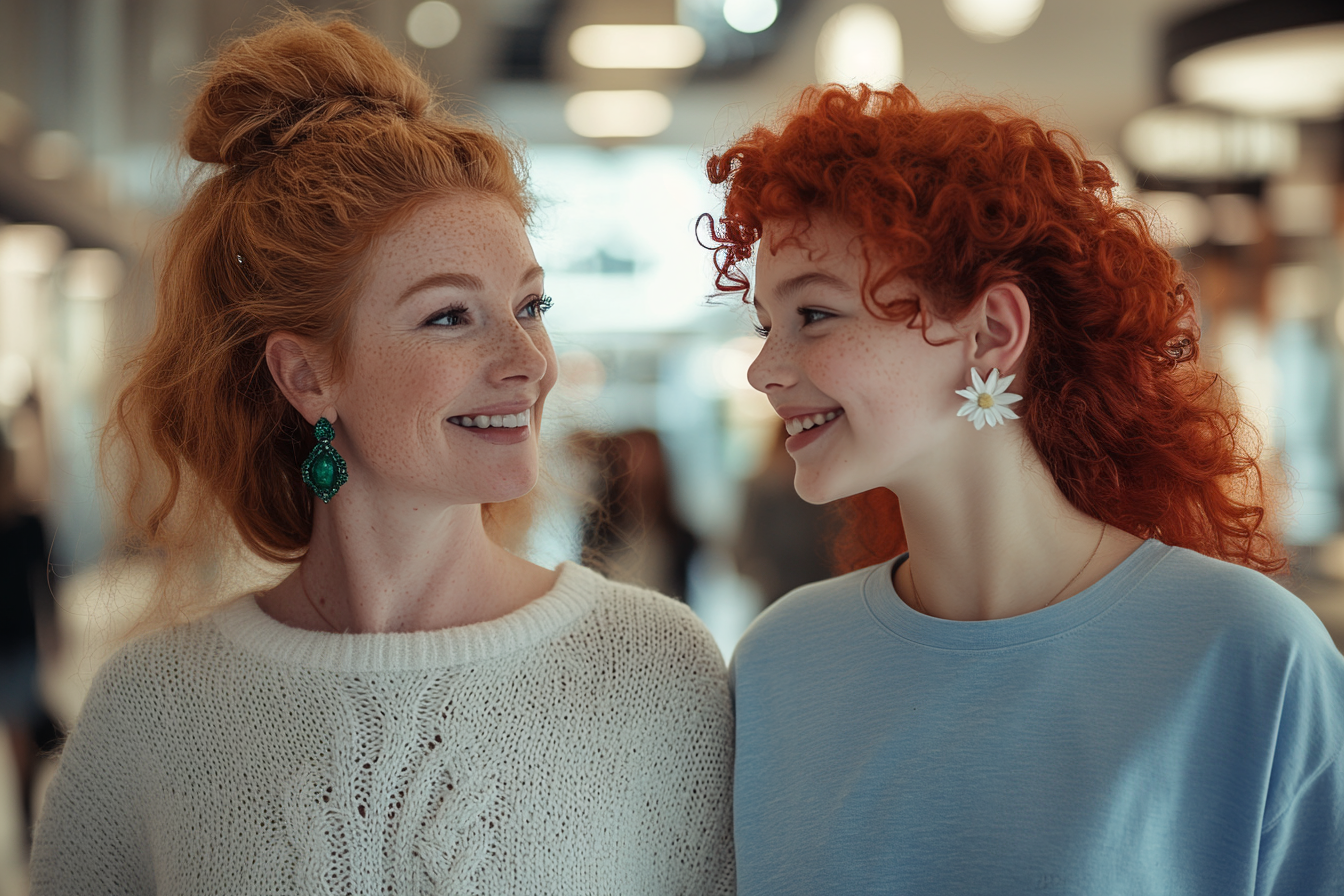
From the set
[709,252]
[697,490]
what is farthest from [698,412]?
[709,252]

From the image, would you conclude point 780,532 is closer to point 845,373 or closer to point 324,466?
point 324,466

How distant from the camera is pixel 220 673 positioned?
65.7 inches

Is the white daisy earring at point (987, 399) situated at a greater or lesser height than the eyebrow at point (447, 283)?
lesser

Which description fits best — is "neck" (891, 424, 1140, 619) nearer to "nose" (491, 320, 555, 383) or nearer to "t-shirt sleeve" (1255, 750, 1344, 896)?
"t-shirt sleeve" (1255, 750, 1344, 896)

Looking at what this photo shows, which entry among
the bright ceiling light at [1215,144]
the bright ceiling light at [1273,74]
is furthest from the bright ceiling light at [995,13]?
the bright ceiling light at [1215,144]

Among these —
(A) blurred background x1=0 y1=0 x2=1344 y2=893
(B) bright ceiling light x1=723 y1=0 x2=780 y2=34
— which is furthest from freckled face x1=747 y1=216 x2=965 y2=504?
(B) bright ceiling light x1=723 y1=0 x2=780 y2=34

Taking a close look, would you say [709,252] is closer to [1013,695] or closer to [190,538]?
[1013,695]

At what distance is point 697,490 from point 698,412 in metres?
0.92

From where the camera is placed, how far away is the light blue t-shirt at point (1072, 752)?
122cm

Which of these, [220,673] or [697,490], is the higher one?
[220,673]

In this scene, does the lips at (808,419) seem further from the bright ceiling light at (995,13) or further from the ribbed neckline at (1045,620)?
the bright ceiling light at (995,13)

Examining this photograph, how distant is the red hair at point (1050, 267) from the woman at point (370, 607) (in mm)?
474

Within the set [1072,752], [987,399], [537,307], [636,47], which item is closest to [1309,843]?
[1072,752]

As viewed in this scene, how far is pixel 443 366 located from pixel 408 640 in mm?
413
